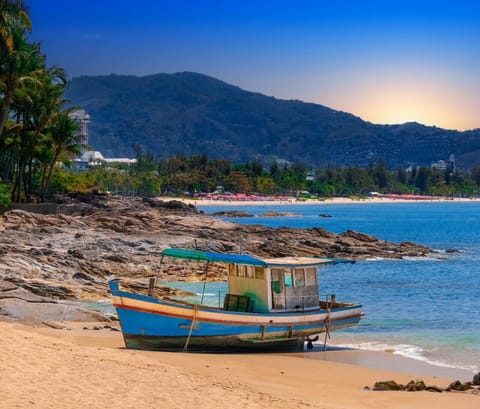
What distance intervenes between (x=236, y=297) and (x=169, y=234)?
28926 millimetres

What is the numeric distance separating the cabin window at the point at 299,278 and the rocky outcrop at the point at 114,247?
3.30m

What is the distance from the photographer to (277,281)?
21500 millimetres

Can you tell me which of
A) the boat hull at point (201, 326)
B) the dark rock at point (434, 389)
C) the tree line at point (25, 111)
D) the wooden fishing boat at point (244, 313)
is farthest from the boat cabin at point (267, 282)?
the tree line at point (25, 111)

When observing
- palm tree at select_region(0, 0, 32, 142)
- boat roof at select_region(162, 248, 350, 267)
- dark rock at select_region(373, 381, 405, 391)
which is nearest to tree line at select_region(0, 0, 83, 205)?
palm tree at select_region(0, 0, 32, 142)

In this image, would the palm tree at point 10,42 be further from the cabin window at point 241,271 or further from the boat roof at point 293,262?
the boat roof at point 293,262

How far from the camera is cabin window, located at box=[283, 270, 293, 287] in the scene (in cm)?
2162

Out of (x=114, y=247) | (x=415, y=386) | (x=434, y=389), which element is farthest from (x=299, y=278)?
(x=114, y=247)

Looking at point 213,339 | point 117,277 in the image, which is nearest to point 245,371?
point 213,339

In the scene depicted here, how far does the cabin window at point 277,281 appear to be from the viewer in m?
21.4

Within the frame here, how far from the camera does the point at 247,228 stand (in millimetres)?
62656

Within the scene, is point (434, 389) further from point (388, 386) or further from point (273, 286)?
point (273, 286)

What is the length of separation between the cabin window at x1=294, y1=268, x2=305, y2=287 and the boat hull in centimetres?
79

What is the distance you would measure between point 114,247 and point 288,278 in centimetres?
2050

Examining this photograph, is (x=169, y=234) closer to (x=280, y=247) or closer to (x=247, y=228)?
(x=280, y=247)
